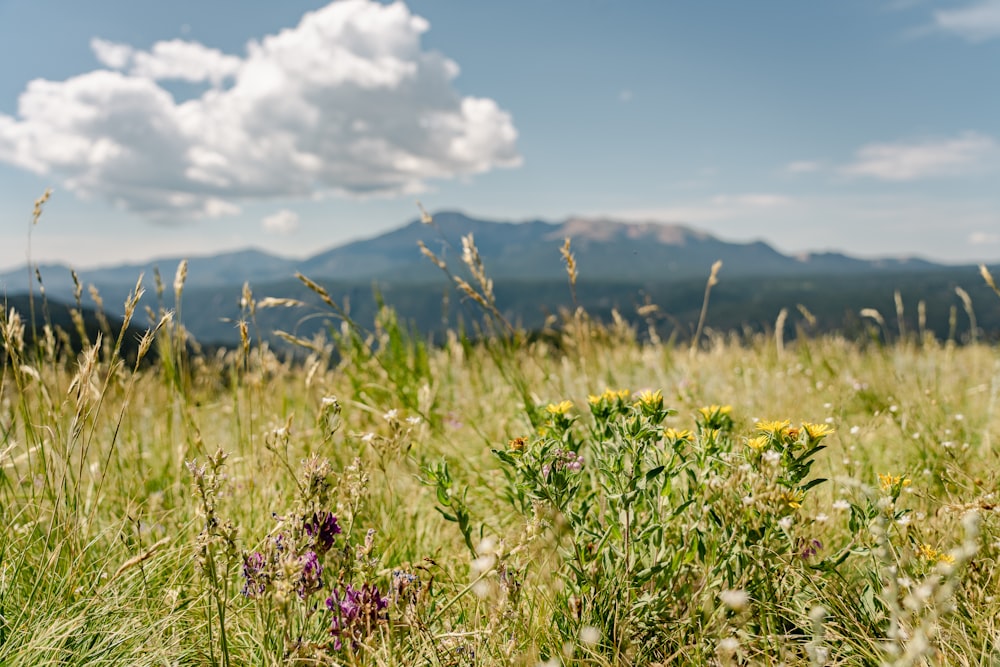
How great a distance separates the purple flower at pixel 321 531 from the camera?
168cm

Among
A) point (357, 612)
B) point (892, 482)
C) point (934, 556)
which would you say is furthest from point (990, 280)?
point (357, 612)

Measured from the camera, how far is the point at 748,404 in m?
4.57

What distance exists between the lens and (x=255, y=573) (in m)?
1.67

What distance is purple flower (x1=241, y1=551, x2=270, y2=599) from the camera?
1609mm

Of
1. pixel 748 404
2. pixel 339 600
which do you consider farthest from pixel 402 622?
pixel 748 404

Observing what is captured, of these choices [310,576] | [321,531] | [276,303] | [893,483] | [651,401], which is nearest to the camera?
[310,576]

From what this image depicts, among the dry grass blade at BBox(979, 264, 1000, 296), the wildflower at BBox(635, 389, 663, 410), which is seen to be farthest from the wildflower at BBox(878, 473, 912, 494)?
the dry grass blade at BBox(979, 264, 1000, 296)

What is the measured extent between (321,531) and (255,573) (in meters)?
0.20

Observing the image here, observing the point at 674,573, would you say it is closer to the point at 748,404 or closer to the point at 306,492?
the point at 306,492

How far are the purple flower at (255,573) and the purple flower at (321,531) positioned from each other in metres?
0.14

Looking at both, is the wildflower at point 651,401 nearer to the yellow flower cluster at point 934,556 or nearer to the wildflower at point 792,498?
the wildflower at point 792,498

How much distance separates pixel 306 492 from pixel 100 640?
942 mm

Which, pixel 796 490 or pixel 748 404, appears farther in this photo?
pixel 748 404

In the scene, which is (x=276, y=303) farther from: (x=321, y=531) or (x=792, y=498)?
(x=792, y=498)
